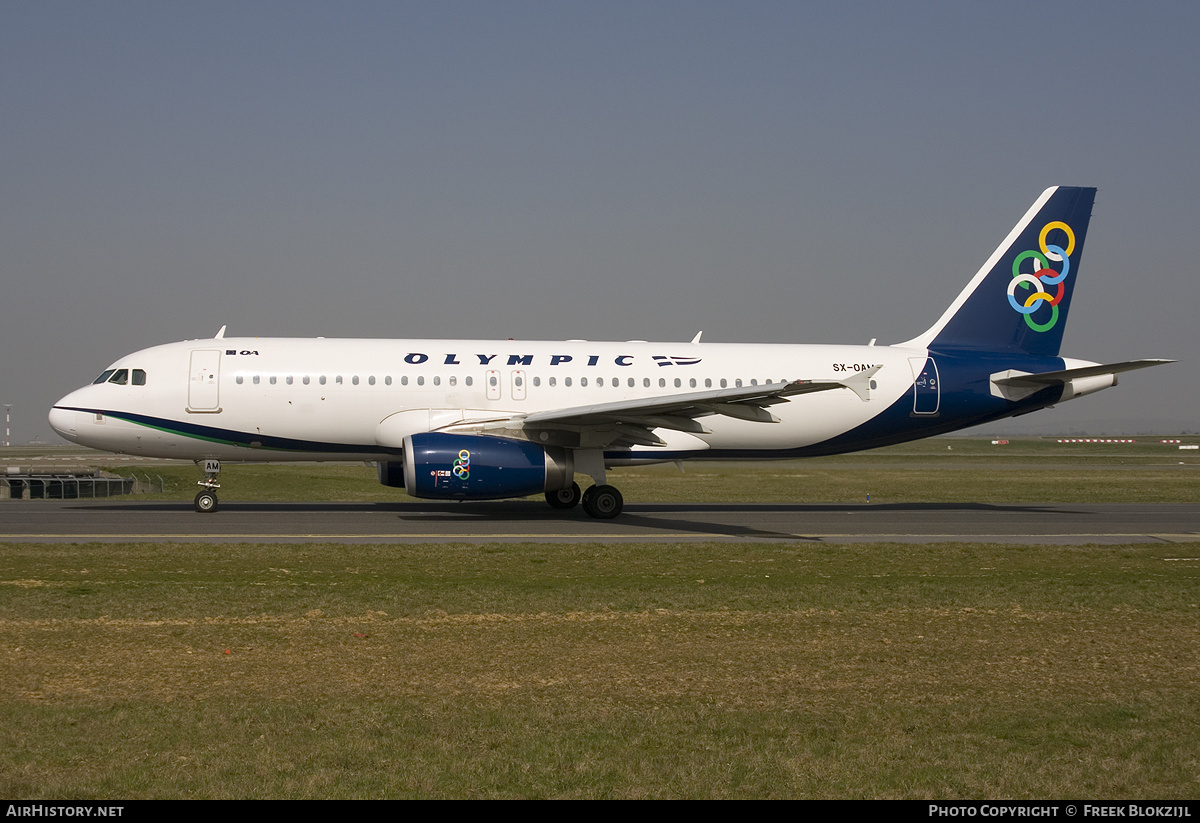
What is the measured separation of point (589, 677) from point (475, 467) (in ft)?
42.6

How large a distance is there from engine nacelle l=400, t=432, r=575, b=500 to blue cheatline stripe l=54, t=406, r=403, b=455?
83.4 inches

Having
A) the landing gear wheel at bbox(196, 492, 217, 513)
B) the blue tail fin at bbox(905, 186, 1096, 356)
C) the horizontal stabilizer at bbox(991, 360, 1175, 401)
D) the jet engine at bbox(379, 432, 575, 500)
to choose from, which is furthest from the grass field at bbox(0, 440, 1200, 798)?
the blue tail fin at bbox(905, 186, 1096, 356)

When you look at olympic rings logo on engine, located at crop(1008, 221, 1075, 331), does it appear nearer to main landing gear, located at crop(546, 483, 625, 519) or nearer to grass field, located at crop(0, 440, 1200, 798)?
main landing gear, located at crop(546, 483, 625, 519)

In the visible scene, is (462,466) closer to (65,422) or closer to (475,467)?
(475,467)

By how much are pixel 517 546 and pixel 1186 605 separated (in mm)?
9524

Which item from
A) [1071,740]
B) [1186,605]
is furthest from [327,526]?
[1071,740]

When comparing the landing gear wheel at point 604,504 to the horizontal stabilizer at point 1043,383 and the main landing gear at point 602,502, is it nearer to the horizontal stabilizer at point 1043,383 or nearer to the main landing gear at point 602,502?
the main landing gear at point 602,502

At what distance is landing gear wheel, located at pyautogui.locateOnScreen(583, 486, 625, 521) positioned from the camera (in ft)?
76.2

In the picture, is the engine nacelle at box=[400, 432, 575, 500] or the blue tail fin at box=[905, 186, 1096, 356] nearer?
the engine nacelle at box=[400, 432, 575, 500]

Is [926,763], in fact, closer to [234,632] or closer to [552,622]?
[552,622]

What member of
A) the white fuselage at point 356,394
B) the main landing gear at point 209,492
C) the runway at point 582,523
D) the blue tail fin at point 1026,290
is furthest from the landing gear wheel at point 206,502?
the blue tail fin at point 1026,290

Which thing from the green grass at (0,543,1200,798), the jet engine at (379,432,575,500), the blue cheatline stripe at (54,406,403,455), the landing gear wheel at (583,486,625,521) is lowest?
the green grass at (0,543,1200,798)

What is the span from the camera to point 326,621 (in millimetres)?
10422

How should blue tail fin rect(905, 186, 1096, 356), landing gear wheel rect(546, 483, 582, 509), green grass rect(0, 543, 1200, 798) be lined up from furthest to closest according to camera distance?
1. blue tail fin rect(905, 186, 1096, 356)
2. landing gear wheel rect(546, 483, 582, 509)
3. green grass rect(0, 543, 1200, 798)
